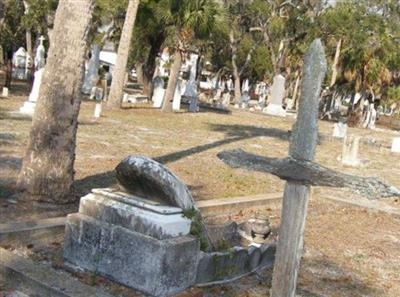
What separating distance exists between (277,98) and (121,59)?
16.4 m

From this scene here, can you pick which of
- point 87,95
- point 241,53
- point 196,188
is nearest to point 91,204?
point 196,188

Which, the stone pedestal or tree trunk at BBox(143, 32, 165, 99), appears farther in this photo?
tree trunk at BBox(143, 32, 165, 99)

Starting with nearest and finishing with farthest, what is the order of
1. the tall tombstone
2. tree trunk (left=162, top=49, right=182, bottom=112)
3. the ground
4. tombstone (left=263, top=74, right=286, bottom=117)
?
the tall tombstone < the ground < tree trunk (left=162, top=49, right=182, bottom=112) < tombstone (left=263, top=74, right=286, bottom=117)

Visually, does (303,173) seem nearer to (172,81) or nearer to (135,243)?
(135,243)

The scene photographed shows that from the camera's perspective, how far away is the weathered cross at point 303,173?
12.5 feet

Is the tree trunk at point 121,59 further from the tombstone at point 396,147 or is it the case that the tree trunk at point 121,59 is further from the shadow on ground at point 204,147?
the tombstone at point 396,147

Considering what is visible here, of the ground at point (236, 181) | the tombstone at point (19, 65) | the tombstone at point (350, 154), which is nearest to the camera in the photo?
the ground at point (236, 181)

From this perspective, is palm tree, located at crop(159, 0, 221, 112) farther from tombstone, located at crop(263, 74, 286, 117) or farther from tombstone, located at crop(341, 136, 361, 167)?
tombstone, located at crop(263, 74, 286, 117)

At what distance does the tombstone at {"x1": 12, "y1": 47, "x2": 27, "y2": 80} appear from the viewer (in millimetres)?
36469

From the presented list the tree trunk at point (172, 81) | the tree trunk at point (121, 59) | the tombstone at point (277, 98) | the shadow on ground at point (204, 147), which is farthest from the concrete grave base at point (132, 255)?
the tombstone at point (277, 98)

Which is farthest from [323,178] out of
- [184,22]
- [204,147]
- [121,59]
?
[184,22]

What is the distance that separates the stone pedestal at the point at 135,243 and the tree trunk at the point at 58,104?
1.92 metres

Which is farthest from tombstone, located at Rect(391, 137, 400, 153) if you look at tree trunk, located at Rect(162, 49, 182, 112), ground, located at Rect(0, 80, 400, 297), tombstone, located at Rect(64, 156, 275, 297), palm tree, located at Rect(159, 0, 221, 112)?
tombstone, located at Rect(64, 156, 275, 297)

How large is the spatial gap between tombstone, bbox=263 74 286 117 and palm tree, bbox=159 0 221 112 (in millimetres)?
10790
